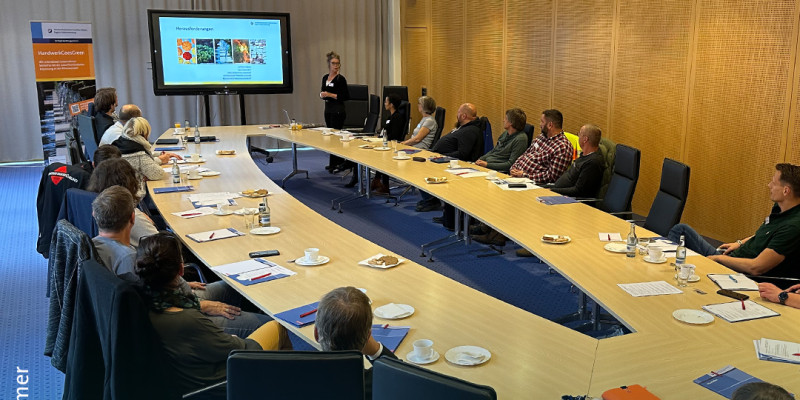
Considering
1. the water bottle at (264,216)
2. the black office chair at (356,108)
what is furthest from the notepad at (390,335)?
the black office chair at (356,108)

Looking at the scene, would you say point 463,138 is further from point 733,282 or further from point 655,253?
point 733,282

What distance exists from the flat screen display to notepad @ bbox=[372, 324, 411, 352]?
28.2 ft

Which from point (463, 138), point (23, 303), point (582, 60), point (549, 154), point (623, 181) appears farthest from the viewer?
point (582, 60)

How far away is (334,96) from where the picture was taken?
10172 millimetres

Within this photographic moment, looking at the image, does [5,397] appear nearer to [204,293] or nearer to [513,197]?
[204,293]

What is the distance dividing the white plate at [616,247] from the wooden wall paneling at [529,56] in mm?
4908

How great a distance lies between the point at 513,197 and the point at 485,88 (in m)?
4.98

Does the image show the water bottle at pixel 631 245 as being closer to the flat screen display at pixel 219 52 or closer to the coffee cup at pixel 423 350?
the coffee cup at pixel 423 350

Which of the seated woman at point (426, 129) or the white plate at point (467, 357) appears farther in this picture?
the seated woman at point (426, 129)

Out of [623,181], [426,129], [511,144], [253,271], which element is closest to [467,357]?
[253,271]

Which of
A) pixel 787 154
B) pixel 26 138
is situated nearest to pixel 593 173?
pixel 787 154

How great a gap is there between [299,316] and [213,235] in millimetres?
1441

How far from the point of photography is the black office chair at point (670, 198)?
181 inches

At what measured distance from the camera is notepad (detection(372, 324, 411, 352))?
2.70m
